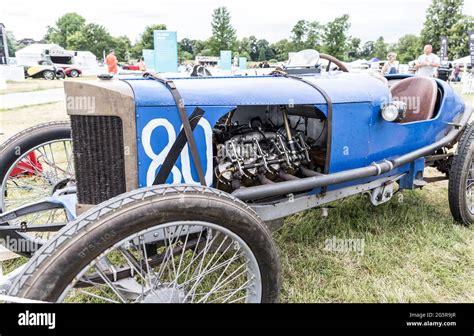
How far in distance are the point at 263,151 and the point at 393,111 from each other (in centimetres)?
99

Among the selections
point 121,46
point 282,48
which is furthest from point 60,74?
point 121,46

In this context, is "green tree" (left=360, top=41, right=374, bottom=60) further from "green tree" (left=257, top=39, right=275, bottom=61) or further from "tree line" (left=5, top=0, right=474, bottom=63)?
"green tree" (left=257, top=39, right=275, bottom=61)

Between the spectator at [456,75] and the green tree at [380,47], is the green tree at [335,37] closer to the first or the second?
the spectator at [456,75]

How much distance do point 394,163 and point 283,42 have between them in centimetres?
5009

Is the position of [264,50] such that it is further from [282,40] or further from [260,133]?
[260,133]

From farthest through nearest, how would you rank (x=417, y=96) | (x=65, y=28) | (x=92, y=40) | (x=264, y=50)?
(x=65, y=28) → (x=92, y=40) → (x=264, y=50) → (x=417, y=96)

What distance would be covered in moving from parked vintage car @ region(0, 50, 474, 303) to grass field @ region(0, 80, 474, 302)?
1.21 feet

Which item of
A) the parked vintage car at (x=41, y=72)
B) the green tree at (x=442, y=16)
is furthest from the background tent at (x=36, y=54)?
the green tree at (x=442, y=16)

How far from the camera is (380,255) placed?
297cm

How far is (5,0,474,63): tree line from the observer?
25.6 metres

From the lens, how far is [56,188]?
2943 millimetres

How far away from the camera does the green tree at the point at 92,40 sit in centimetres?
5478

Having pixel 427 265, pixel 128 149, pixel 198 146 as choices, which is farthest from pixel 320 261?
pixel 128 149

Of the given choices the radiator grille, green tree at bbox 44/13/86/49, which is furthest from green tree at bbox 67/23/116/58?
the radiator grille
